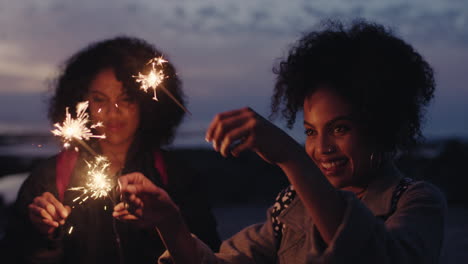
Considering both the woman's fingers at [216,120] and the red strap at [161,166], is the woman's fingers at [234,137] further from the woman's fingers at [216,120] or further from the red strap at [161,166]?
the red strap at [161,166]

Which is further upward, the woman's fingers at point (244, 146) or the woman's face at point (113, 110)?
the woman's face at point (113, 110)

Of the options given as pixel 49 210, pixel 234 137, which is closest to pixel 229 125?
pixel 234 137

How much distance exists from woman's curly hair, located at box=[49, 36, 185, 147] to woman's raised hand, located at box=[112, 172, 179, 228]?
1613mm

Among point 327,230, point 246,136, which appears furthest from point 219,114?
point 327,230

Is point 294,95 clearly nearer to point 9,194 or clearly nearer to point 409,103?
point 409,103

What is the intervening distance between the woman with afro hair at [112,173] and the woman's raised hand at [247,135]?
5.76ft

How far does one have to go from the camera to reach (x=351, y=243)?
5.00 feet

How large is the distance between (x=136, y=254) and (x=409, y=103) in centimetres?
208

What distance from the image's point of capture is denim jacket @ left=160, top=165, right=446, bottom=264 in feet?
5.05

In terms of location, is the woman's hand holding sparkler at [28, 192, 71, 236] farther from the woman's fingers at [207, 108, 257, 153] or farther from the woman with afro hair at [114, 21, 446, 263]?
the woman's fingers at [207, 108, 257, 153]

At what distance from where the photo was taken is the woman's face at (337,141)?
2180 millimetres

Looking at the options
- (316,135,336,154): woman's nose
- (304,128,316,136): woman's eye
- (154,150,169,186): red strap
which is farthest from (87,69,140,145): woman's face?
(316,135,336,154): woman's nose

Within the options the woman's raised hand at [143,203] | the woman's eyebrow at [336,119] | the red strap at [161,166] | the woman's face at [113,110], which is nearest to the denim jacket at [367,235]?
the woman's raised hand at [143,203]

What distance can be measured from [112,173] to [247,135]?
7.93ft
